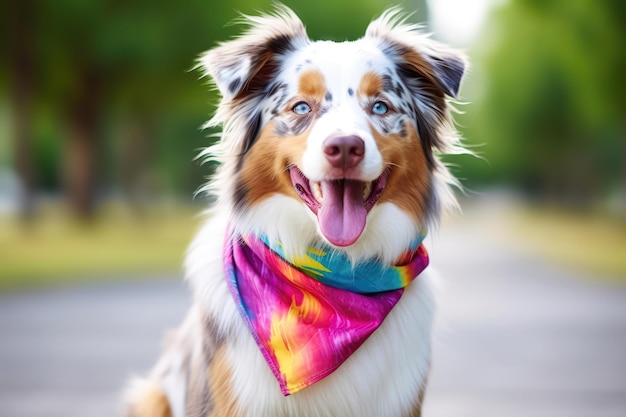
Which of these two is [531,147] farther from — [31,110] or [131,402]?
[131,402]

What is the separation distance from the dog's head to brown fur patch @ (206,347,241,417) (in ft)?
2.37

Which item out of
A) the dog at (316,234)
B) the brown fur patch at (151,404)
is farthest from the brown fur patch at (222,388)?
the brown fur patch at (151,404)

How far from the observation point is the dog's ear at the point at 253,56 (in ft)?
13.4

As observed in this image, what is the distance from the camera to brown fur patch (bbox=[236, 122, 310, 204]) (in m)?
4.03

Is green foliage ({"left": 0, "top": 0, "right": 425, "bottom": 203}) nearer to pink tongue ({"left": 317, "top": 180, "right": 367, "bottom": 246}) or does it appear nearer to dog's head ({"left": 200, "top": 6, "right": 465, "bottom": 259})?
dog's head ({"left": 200, "top": 6, "right": 465, "bottom": 259})

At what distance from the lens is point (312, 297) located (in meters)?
4.18

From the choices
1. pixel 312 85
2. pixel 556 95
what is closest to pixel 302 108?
pixel 312 85

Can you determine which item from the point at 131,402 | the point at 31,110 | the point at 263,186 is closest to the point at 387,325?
the point at 263,186

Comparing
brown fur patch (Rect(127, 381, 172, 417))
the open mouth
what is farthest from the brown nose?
brown fur patch (Rect(127, 381, 172, 417))

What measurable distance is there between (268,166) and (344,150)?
1.97 feet

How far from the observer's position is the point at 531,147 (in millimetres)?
41062

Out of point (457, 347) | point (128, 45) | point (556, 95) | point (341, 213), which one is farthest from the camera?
point (556, 95)

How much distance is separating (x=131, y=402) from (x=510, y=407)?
3.56 meters

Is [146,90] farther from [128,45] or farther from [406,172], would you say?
[406,172]
